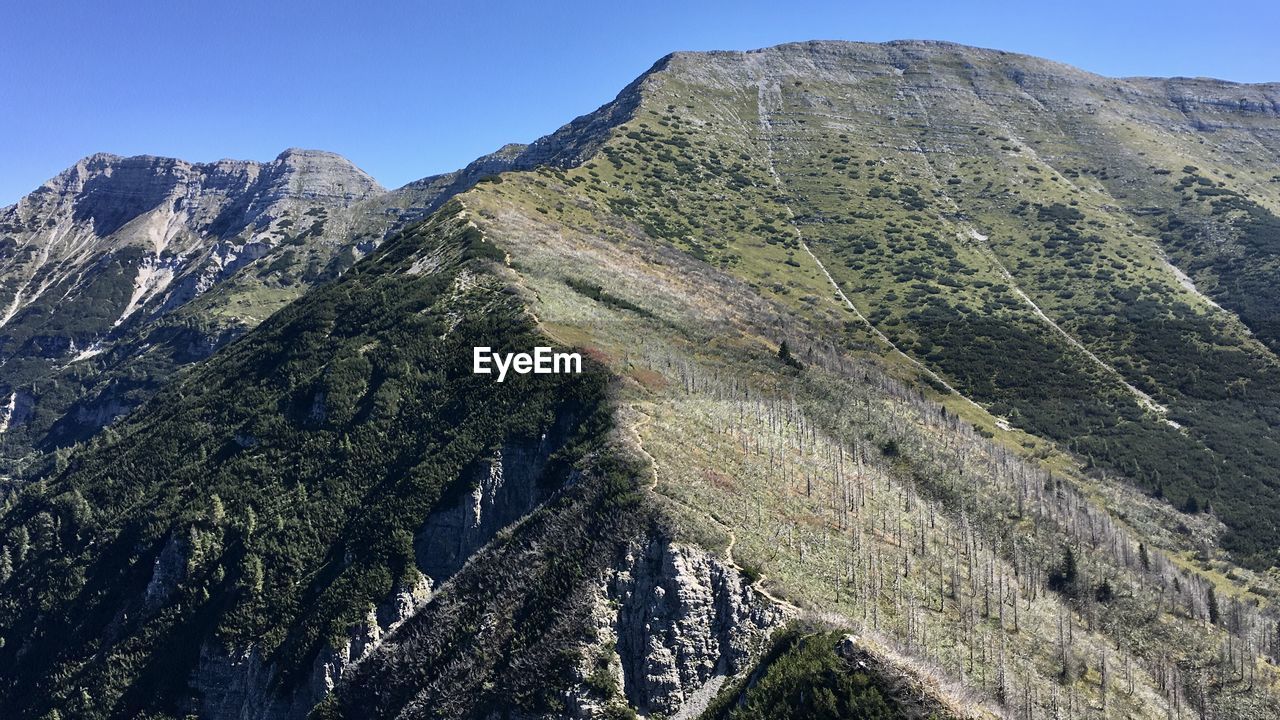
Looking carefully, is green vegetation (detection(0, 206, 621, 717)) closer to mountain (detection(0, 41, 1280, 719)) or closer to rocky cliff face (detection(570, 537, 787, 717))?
mountain (detection(0, 41, 1280, 719))

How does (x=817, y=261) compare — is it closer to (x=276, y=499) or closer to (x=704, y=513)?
(x=276, y=499)

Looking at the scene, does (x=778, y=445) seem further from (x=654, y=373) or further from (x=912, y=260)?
(x=912, y=260)

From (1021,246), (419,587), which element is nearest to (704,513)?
(419,587)

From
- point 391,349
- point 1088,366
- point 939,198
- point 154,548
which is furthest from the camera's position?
point 939,198

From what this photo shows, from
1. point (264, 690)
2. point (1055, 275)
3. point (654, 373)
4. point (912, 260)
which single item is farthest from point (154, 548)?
point (1055, 275)

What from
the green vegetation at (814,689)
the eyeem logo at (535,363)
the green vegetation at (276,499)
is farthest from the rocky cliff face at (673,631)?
the eyeem logo at (535,363)

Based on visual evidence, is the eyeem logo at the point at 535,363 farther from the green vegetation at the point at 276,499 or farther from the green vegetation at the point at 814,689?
the green vegetation at the point at 814,689
